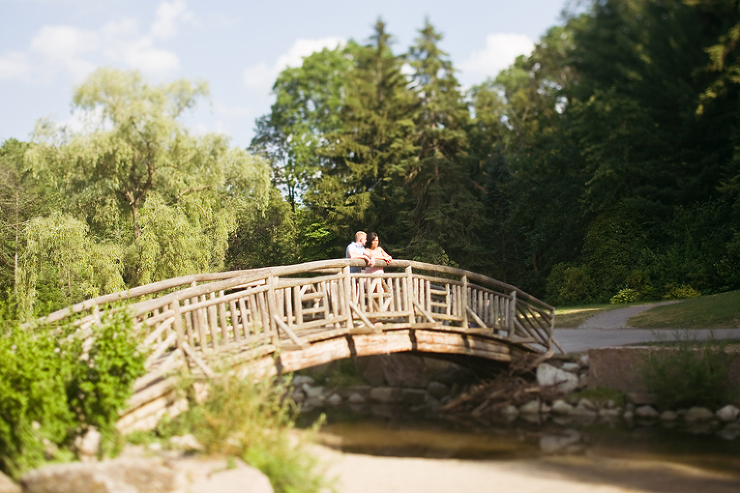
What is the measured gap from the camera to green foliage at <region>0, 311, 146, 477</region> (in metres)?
6.86

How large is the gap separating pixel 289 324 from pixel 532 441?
4.27 metres

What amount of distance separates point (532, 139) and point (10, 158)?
24174 mm

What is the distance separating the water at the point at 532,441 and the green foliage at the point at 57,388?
4498 mm

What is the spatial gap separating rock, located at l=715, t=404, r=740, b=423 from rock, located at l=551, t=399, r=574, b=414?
8.24 feet

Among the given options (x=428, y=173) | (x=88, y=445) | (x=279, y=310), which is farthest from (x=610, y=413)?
(x=428, y=173)

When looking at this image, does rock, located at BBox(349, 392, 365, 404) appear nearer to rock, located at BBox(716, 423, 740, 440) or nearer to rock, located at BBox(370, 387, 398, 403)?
rock, located at BBox(370, 387, 398, 403)

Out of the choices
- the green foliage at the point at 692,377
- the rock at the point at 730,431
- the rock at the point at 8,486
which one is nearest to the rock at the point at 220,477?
the rock at the point at 8,486

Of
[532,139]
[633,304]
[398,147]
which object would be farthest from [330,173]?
[633,304]

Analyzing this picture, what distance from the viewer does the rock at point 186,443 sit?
23.9 feet

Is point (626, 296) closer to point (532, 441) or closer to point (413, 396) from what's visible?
point (413, 396)

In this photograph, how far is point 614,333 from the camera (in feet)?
57.6

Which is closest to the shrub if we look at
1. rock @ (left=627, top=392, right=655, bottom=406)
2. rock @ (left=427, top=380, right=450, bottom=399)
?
rock @ (left=427, top=380, right=450, bottom=399)

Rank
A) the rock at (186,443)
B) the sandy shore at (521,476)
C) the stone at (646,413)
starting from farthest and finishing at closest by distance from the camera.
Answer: the stone at (646,413), the sandy shore at (521,476), the rock at (186,443)

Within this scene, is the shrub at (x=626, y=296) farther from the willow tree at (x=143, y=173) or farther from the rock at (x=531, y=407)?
the willow tree at (x=143, y=173)
